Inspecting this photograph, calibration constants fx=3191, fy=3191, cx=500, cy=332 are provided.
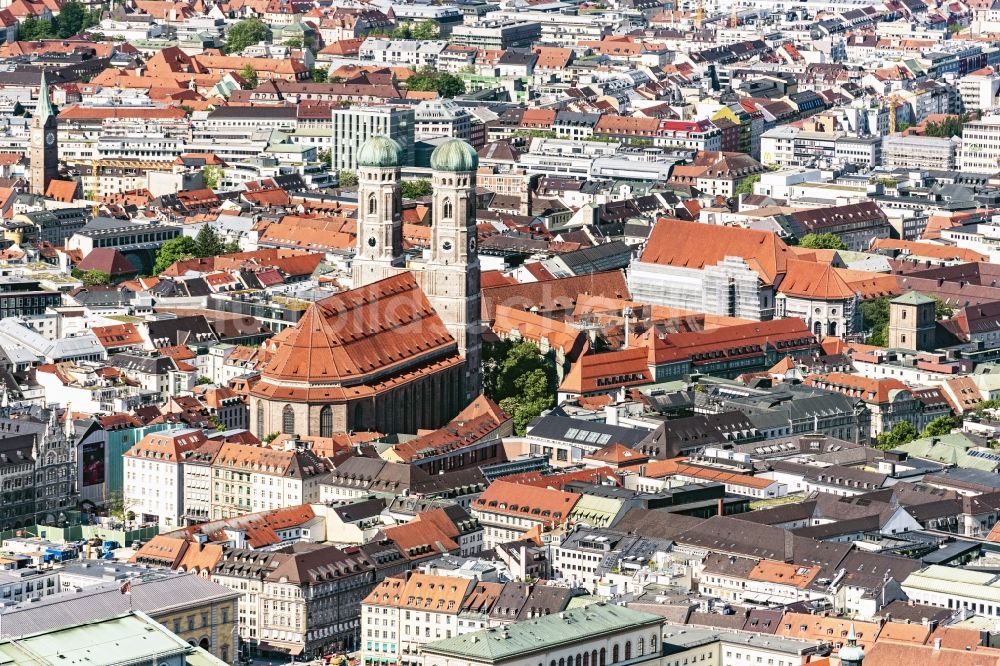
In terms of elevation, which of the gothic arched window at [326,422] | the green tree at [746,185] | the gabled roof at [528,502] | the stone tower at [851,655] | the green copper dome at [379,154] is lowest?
the gabled roof at [528,502]

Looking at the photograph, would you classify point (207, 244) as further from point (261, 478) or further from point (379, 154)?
point (261, 478)

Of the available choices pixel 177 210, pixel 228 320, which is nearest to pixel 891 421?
pixel 228 320

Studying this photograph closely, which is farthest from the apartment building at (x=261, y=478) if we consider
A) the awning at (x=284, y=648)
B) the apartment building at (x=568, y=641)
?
the apartment building at (x=568, y=641)

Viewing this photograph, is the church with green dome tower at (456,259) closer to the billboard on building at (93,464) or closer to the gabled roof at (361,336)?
the gabled roof at (361,336)

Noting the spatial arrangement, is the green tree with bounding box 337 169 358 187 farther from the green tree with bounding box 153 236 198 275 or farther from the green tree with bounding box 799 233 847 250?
the green tree with bounding box 799 233 847 250

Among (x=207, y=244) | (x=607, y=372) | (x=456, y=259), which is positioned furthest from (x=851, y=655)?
(x=207, y=244)

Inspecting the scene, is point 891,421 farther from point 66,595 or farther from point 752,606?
point 66,595

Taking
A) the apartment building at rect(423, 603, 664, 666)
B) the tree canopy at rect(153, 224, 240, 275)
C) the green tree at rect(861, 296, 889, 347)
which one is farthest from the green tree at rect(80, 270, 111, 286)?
the apartment building at rect(423, 603, 664, 666)

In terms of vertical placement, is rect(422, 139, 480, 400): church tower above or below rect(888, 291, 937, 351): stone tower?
above
